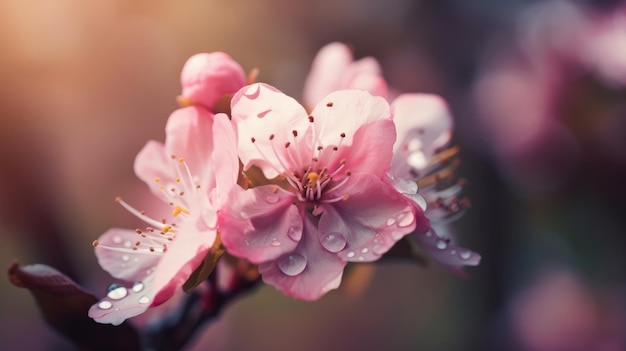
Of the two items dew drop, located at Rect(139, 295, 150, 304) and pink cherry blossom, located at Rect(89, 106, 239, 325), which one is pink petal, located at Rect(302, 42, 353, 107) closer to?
pink cherry blossom, located at Rect(89, 106, 239, 325)

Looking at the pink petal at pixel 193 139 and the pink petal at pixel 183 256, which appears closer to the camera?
the pink petal at pixel 183 256

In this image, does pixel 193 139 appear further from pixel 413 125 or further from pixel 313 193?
pixel 413 125

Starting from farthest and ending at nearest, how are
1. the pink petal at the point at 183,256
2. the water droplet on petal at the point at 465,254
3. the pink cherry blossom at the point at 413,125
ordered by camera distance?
1. the pink cherry blossom at the point at 413,125
2. the water droplet on petal at the point at 465,254
3. the pink petal at the point at 183,256

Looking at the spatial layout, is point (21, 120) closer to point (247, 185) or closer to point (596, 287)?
point (247, 185)

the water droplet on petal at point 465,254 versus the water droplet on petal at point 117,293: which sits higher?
the water droplet on petal at point 117,293

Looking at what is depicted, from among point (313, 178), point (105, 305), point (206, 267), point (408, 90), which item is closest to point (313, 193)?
point (313, 178)

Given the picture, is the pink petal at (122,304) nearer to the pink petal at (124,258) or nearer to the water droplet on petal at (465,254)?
the pink petal at (124,258)

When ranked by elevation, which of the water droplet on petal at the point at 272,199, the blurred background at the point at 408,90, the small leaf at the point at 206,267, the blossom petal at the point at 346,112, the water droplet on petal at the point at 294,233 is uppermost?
the blossom petal at the point at 346,112

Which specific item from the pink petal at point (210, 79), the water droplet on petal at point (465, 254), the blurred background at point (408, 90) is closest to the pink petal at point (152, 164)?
the pink petal at point (210, 79)

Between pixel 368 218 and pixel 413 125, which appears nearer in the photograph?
pixel 368 218
